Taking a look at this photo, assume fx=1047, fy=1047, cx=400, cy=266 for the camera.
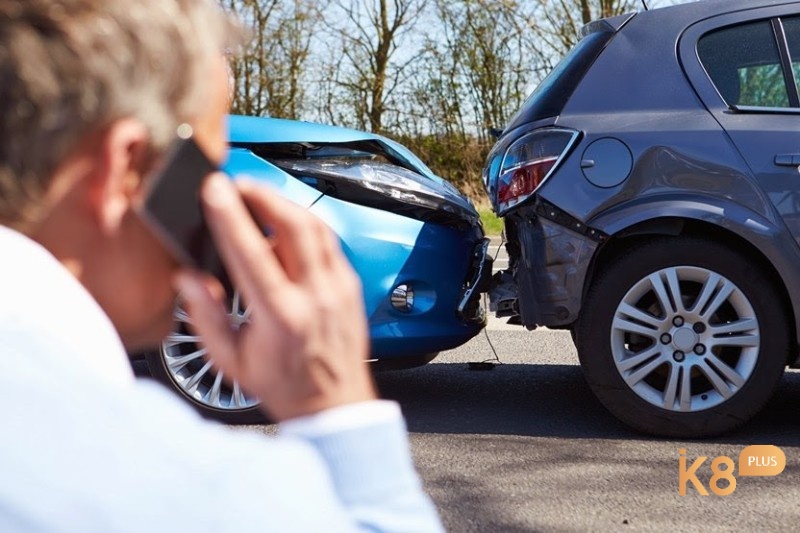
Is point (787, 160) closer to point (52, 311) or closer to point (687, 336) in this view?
point (687, 336)

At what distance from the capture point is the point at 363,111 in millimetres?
17297

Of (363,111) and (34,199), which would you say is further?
(363,111)

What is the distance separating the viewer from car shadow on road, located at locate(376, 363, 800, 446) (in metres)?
4.17

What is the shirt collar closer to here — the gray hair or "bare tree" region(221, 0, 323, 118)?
the gray hair

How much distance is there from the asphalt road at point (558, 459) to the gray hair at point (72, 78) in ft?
8.38

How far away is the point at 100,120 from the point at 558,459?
10.8 feet

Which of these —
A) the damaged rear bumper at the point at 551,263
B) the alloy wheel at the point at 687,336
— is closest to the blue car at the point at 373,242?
the damaged rear bumper at the point at 551,263

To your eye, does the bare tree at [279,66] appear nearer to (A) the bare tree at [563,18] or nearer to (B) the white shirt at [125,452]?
(A) the bare tree at [563,18]

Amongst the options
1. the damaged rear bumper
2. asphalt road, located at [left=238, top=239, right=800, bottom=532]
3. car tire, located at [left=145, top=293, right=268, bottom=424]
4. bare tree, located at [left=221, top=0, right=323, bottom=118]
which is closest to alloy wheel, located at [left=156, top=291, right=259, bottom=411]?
car tire, located at [left=145, top=293, right=268, bottom=424]

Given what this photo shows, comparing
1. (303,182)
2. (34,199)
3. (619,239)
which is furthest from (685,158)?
(34,199)

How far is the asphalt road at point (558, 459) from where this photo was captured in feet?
10.5

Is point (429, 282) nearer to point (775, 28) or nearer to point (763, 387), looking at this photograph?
point (763, 387)

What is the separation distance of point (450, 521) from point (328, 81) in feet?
47.7

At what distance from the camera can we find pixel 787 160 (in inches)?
153
